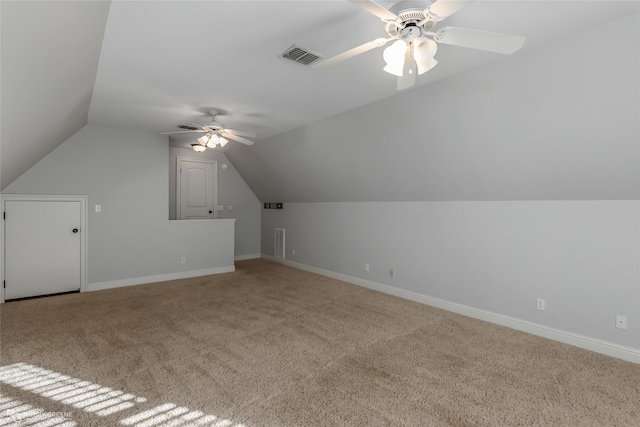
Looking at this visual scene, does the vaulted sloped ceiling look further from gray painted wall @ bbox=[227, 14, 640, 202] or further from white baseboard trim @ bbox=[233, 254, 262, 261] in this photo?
white baseboard trim @ bbox=[233, 254, 262, 261]

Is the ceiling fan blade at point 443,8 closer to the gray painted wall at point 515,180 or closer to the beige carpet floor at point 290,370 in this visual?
the gray painted wall at point 515,180

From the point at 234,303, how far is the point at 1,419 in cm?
256

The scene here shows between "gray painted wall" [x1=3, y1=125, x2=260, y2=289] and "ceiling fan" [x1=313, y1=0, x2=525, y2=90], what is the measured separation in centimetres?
456

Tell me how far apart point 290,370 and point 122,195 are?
14.0 feet

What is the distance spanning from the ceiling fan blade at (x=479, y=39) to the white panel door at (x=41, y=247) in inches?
215

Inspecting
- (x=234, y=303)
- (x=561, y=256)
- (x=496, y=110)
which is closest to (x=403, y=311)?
(x=561, y=256)

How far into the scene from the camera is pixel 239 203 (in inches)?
302

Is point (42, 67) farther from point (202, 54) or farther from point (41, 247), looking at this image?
point (41, 247)

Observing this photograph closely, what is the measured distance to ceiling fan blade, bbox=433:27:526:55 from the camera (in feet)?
5.68

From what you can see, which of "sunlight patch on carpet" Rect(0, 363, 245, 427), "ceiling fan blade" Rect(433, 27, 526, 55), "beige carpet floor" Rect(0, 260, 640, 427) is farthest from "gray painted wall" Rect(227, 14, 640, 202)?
"sunlight patch on carpet" Rect(0, 363, 245, 427)

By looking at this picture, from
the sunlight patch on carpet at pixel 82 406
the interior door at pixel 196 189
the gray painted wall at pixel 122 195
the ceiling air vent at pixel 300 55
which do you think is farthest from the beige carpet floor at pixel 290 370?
the interior door at pixel 196 189

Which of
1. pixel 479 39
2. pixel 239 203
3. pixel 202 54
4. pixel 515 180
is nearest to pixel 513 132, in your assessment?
pixel 515 180

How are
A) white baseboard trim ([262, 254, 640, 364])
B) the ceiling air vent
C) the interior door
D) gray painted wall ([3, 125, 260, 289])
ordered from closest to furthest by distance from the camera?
1. the ceiling air vent
2. white baseboard trim ([262, 254, 640, 364])
3. gray painted wall ([3, 125, 260, 289])
4. the interior door

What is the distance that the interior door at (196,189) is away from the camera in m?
6.77
